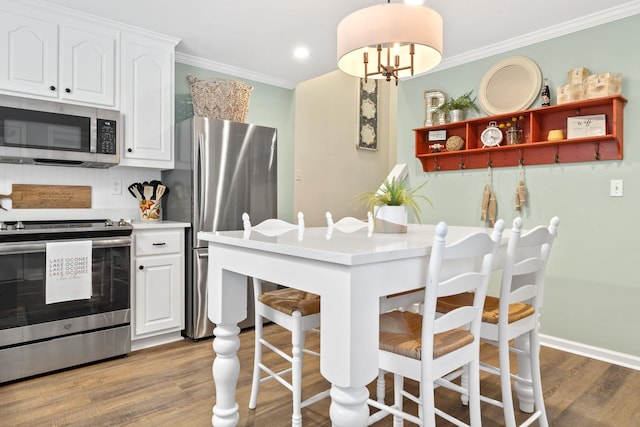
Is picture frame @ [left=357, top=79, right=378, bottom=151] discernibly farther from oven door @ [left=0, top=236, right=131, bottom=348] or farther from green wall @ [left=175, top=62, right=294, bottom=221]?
oven door @ [left=0, top=236, right=131, bottom=348]

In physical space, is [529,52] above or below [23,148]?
above

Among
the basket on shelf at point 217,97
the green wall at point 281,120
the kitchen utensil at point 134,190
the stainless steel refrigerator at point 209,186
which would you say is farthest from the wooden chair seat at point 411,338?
the green wall at point 281,120

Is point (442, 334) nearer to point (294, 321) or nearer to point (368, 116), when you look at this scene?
point (294, 321)

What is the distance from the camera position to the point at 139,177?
3467mm

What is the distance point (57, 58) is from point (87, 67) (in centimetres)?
18

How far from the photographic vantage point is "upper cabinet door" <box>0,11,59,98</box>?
2592 millimetres

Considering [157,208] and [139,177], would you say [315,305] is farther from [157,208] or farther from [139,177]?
[139,177]

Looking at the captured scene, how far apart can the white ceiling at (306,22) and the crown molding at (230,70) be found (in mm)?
17

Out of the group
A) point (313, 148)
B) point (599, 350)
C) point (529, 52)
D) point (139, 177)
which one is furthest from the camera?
point (313, 148)

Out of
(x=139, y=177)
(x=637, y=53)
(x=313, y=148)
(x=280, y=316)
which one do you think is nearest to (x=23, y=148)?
(x=139, y=177)

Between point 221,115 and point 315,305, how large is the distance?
6.81 feet

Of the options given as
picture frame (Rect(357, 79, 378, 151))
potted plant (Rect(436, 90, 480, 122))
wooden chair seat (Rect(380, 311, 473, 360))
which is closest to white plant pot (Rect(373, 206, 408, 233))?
wooden chair seat (Rect(380, 311, 473, 360))

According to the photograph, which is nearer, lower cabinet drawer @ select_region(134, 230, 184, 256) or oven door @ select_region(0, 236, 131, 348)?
oven door @ select_region(0, 236, 131, 348)

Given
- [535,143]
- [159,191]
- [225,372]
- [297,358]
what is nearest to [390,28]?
[297,358]
